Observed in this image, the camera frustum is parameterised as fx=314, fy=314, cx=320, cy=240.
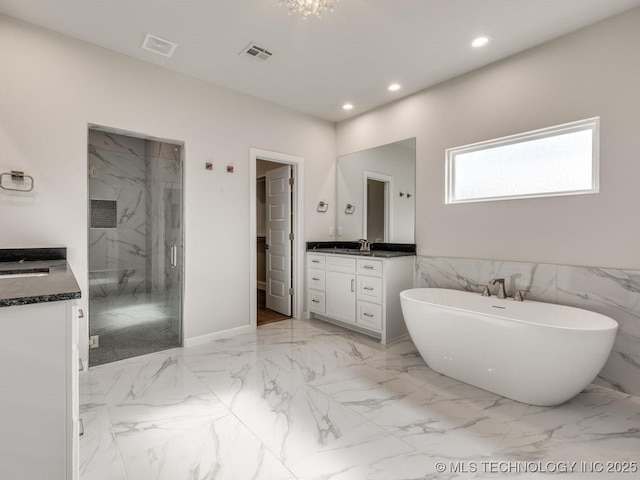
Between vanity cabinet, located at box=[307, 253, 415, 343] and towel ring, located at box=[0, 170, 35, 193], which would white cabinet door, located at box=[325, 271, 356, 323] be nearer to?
vanity cabinet, located at box=[307, 253, 415, 343]

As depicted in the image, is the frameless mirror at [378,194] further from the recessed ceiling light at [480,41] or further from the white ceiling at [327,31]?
the recessed ceiling light at [480,41]

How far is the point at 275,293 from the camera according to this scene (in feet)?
15.0

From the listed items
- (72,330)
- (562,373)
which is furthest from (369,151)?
(72,330)

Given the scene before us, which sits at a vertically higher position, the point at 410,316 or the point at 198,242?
the point at 198,242

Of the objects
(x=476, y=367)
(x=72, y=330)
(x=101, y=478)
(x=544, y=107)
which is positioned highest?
(x=544, y=107)

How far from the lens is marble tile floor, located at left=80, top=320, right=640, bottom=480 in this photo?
1562mm

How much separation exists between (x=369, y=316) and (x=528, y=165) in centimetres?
211

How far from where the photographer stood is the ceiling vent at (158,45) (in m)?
2.59

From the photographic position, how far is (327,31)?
2.51 metres

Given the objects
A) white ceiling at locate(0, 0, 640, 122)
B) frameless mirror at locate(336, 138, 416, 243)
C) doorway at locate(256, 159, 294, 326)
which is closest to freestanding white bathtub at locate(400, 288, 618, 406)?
frameless mirror at locate(336, 138, 416, 243)

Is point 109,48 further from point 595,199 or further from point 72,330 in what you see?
point 595,199

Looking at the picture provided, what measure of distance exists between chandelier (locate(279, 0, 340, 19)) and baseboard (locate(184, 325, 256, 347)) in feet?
9.96

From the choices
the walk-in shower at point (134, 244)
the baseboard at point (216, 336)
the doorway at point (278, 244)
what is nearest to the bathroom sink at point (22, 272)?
the walk-in shower at point (134, 244)

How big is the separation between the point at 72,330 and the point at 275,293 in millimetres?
3521
